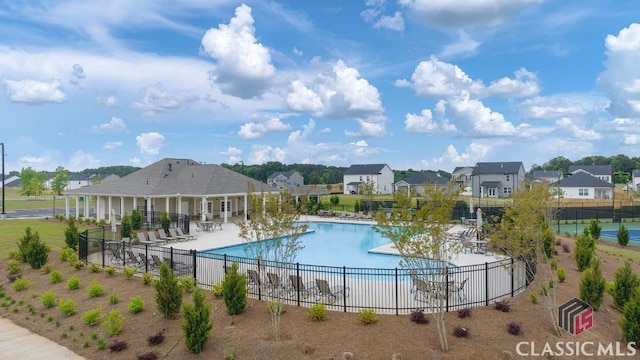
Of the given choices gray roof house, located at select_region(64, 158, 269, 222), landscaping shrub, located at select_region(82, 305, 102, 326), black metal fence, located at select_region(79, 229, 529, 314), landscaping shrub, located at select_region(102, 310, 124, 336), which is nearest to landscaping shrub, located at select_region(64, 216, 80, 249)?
black metal fence, located at select_region(79, 229, 529, 314)

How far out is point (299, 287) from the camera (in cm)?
1293

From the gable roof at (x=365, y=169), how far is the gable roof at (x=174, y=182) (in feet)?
164

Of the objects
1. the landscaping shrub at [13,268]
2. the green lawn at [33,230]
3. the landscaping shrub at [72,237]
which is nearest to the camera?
the landscaping shrub at [13,268]

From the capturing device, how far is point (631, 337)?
10.5m

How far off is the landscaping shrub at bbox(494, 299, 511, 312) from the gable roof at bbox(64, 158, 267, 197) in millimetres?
24701

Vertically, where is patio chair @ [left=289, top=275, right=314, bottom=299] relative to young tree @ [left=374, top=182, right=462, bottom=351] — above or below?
below

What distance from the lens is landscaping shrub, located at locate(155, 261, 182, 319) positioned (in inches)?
458

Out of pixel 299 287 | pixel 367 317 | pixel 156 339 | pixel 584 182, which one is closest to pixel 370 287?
pixel 299 287

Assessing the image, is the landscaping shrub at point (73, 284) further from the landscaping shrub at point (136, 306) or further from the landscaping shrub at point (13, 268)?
the landscaping shrub at point (13, 268)

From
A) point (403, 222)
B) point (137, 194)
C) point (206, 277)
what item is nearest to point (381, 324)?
point (403, 222)

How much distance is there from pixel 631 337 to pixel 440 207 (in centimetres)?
611

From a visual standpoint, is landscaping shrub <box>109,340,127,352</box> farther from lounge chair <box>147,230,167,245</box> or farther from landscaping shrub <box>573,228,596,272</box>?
landscaping shrub <box>573,228,596,272</box>

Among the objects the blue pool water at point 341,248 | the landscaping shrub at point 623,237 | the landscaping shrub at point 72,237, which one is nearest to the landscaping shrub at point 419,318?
the blue pool water at point 341,248

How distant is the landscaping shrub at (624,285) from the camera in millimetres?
12711
